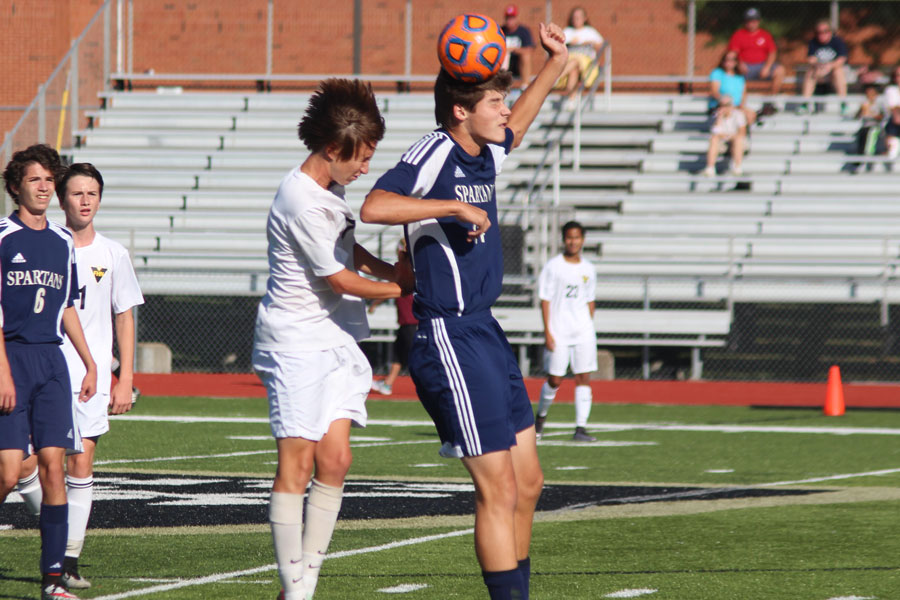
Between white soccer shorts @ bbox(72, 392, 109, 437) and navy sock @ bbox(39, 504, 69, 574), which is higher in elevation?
white soccer shorts @ bbox(72, 392, 109, 437)

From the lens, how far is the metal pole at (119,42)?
26656 millimetres

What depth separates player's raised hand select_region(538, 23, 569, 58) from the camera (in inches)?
228

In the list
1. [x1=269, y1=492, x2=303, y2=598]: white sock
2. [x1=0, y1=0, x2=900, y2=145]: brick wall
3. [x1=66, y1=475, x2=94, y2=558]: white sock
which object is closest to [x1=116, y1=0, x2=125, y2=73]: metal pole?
[x1=0, y1=0, x2=900, y2=145]: brick wall

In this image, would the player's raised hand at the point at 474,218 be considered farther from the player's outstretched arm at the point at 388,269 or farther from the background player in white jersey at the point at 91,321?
the background player in white jersey at the point at 91,321

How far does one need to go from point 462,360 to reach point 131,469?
21.2 ft

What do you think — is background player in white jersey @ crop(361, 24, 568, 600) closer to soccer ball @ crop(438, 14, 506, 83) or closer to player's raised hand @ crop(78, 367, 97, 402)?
soccer ball @ crop(438, 14, 506, 83)

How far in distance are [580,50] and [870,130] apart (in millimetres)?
5509

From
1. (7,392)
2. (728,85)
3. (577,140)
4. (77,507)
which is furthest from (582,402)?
(728,85)

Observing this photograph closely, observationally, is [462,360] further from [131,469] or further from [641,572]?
[131,469]

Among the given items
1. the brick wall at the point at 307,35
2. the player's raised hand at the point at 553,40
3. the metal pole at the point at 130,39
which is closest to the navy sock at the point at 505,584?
the player's raised hand at the point at 553,40

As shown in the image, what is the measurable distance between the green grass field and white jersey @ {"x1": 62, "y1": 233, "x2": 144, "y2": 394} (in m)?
0.98

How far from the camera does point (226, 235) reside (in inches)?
906

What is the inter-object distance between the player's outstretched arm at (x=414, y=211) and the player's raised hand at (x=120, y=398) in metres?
2.06

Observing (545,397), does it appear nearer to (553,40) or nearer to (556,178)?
(553,40)
